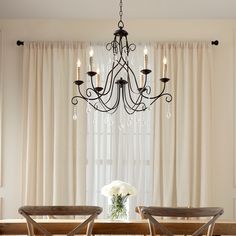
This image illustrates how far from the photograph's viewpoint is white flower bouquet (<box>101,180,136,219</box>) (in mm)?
3031

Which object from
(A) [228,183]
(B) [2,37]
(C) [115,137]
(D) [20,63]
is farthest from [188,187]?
(B) [2,37]

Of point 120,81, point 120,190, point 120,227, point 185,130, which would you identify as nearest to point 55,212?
point 120,227

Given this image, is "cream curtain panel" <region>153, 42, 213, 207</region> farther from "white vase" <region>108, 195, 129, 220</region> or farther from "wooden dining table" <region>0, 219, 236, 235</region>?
"wooden dining table" <region>0, 219, 236, 235</region>

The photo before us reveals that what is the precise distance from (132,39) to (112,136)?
108cm

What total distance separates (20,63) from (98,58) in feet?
2.81

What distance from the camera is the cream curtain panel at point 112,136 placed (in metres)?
4.52

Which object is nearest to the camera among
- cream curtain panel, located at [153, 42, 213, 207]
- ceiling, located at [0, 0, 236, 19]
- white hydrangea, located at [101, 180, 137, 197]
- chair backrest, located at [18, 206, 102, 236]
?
chair backrest, located at [18, 206, 102, 236]

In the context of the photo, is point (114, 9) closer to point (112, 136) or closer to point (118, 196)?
point (112, 136)

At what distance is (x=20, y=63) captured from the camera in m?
4.69

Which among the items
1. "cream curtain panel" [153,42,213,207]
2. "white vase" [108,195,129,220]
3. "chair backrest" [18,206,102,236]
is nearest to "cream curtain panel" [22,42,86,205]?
"cream curtain panel" [153,42,213,207]

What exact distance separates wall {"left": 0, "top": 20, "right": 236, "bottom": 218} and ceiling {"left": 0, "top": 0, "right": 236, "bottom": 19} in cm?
9

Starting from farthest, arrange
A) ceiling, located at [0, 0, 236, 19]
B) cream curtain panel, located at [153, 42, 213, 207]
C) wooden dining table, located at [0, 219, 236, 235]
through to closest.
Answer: cream curtain panel, located at [153, 42, 213, 207] < ceiling, located at [0, 0, 236, 19] < wooden dining table, located at [0, 219, 236, 235]

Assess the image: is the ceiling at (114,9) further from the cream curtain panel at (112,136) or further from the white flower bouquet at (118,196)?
the white flower bouquet at (118,196)

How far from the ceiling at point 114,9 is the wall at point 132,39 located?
0.09 meters
